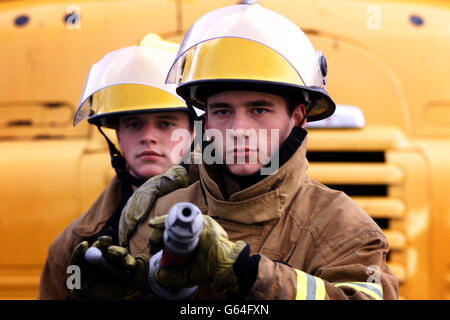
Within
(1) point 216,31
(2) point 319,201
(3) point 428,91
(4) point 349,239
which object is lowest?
(4) point 349,239

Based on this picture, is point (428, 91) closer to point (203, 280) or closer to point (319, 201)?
point (319, 201)

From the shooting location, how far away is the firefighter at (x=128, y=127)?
297cm

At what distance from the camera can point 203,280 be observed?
1635mm

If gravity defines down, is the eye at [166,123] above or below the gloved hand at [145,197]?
above

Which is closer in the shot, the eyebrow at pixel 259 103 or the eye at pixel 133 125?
the eyebrow at pixel 259 103

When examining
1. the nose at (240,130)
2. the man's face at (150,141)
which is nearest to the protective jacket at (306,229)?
the nose at (240,130)

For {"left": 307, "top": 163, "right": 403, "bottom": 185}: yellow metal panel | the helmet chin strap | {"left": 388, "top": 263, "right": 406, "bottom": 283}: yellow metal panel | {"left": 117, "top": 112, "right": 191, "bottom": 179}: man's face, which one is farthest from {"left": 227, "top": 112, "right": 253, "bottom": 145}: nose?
{"left": 388, "top": 263, "right": 406, "bottom": 283}: yellow metal panel

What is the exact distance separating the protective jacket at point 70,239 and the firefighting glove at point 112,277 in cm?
124

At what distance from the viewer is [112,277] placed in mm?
1780

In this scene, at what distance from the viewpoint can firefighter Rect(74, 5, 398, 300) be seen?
1.87 metres

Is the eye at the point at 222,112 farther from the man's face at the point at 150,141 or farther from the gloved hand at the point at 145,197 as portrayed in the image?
the man's face at the point at 150,141

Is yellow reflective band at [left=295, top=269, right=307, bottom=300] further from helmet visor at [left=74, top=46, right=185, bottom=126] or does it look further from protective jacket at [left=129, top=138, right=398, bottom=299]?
helmet visor at [left=74, top=46, right=185, bottom=126]
